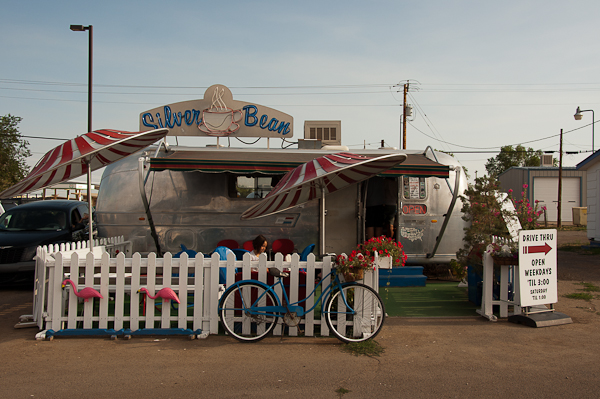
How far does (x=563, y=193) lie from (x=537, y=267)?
32207 millimetres

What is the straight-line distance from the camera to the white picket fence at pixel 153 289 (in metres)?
5.68

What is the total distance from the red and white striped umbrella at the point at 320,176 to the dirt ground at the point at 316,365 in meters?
1.89

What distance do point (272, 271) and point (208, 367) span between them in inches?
53.0

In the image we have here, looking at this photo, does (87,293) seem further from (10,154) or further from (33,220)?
(10,154)

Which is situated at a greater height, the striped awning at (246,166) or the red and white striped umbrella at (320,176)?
the striped awning at (246,166)

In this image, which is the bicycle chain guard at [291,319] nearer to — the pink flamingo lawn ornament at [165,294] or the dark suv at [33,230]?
the pink flamingo lawn ornament at [165,294]

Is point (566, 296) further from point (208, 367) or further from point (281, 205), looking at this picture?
point (208, 367)

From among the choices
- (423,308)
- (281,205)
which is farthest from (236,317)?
(423,308)

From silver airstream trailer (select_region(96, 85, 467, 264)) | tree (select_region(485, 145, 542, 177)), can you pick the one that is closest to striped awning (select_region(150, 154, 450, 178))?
silver airstream trailer (select_region(96, 85, 467, 264))

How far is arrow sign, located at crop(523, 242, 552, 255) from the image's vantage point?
6401 mm

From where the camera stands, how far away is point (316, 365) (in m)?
4.72

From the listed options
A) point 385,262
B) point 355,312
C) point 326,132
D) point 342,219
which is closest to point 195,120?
point 326,132

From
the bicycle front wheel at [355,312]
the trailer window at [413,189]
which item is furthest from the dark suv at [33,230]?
the trailer window at [413,189]

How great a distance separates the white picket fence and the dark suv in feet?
12.2
